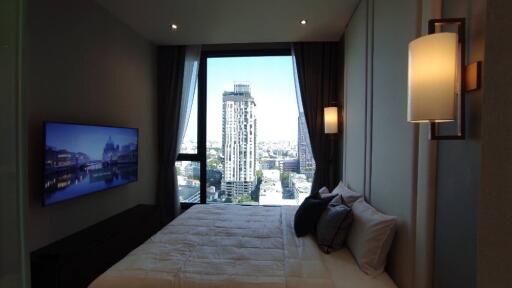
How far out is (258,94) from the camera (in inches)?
172

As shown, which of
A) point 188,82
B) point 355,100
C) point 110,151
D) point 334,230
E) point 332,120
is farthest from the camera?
point 188,82

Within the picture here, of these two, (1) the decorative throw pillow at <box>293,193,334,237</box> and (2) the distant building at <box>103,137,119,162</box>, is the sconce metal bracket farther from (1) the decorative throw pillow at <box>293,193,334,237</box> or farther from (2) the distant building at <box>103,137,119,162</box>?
(2) the distant building at <box>103,137,119,162</box>

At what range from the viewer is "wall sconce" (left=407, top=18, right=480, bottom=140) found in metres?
1.05

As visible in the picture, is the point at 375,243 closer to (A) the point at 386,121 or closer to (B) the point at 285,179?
(A) the point at 386,121

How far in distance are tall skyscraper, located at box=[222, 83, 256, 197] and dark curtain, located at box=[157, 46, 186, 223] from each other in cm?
73

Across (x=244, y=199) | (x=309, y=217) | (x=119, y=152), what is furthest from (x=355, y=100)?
(x=119, y=152)

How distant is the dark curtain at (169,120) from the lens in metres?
4.24

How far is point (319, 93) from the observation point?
4.03 meters

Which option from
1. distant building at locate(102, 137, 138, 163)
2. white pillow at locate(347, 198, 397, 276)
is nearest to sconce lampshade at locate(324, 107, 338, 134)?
white pillow at locate(347, 198, 397, 276)

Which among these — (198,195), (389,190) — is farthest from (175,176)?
(389,190)

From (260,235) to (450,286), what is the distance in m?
1.29

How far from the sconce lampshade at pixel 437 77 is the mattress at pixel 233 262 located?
100 centimetres

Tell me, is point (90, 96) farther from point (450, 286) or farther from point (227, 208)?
point (450, 286)

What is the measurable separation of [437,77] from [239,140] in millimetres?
3493
